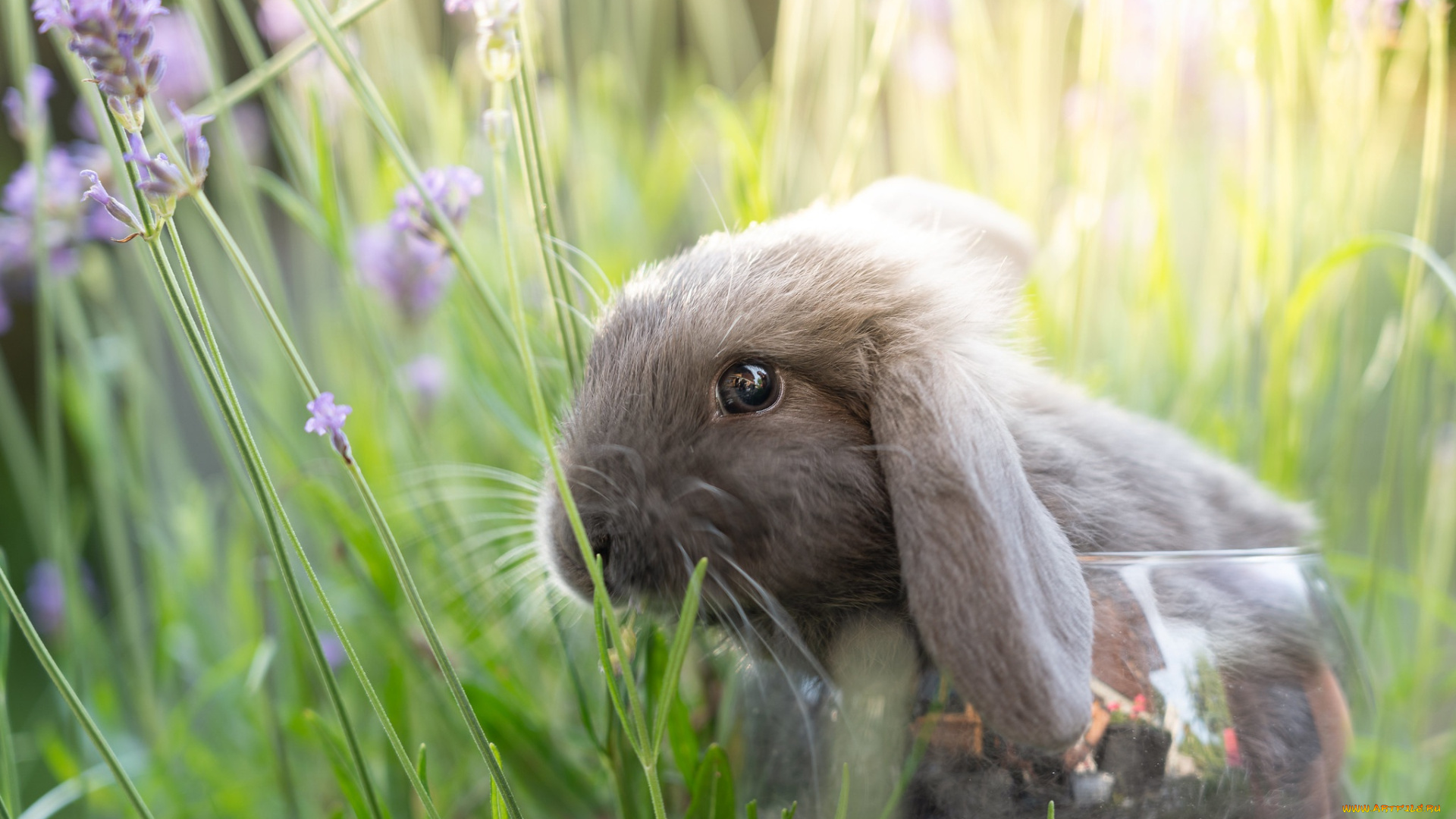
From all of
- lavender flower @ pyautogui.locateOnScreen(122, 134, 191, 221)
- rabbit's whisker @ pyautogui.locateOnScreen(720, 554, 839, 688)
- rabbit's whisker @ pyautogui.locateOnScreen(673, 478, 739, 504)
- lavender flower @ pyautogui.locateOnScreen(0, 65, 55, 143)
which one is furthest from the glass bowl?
lavender flower @ pyautogui.locateOnScreen(0, 65, 55, 143)

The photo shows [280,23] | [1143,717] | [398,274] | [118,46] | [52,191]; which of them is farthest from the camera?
[280,23]

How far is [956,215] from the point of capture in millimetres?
772

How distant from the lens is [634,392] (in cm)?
53

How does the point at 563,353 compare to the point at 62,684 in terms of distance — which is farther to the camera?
the point at 563,353

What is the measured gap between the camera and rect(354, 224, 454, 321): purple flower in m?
0.89

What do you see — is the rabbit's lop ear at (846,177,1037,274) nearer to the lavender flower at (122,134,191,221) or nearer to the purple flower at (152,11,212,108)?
the lavender flower at (122,134,191,221)

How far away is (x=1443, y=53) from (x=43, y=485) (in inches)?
57.5

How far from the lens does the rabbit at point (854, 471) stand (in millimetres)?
427

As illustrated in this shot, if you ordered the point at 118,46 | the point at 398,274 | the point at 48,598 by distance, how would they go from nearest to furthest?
the point at 118,46 < the point at 398,274 < the point at 48,598

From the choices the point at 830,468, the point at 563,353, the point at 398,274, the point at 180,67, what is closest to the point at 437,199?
the point at 563,353

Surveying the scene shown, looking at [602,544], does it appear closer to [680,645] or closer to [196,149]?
[680,645]

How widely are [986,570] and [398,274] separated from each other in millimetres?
693

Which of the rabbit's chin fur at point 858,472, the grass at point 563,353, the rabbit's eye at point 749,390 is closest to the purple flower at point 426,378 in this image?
the grass at point 563,353

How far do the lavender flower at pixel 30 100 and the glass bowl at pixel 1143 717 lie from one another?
652mm
